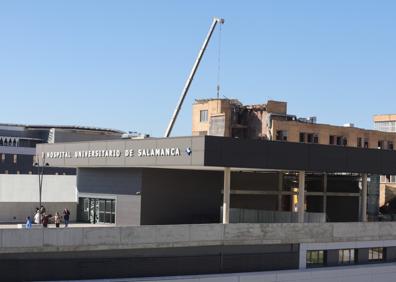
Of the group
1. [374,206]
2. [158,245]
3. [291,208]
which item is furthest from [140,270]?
[374,206]

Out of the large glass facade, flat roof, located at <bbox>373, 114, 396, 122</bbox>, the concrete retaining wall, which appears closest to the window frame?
flat roof, located at <bbox>373, 114, 396, 122</bbox>

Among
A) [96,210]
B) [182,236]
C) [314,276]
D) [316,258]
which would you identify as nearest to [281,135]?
[96,210]

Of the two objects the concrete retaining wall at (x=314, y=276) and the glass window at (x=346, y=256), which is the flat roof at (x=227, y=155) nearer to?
the glass window at (x=346, y=256)

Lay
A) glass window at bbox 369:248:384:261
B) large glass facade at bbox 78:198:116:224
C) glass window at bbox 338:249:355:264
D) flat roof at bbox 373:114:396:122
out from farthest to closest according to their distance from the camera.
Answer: flat roof at bbox 373:114:396:122 < large glass facade at bbox 78:198:116:224 < glass window at bbox 369:248:384:261 < glass window at bbox 338:249:355:264

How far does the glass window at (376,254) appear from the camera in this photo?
1756 inches

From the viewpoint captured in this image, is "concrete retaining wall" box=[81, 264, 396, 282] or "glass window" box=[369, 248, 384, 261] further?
"glass window" box=[369, 248, 384, 261]

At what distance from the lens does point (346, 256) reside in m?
43.1

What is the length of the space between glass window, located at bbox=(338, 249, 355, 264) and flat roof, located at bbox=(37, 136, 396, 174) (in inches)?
216


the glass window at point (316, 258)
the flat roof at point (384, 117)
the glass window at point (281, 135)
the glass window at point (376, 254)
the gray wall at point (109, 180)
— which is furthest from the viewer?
the flat roof at point (384, 117)

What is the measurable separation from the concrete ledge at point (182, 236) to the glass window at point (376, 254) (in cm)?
80

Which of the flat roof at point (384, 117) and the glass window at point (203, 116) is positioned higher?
the flat roof at point (384, 117)

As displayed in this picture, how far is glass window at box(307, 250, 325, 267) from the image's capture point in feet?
135

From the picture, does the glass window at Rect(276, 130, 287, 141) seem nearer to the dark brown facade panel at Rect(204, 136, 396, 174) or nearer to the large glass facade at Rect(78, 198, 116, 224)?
the dark brown facade panel at Rect(204, 136, 396, 174)

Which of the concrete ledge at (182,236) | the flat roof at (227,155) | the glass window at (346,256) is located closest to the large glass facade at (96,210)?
the flat roof at (227,155)
